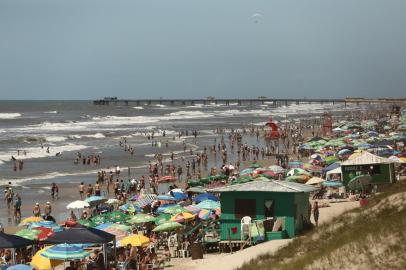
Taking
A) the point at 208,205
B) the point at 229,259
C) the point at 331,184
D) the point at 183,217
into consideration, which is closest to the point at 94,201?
the point at 208,205

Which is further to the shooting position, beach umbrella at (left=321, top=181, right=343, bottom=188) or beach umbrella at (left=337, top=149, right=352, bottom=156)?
beach umbrella at (left=337, top=149, right=352, bottom=156)

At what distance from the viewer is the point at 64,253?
506 inches

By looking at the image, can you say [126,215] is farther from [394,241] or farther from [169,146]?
[169,146]

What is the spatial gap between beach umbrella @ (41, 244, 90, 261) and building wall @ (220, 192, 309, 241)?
4.58m

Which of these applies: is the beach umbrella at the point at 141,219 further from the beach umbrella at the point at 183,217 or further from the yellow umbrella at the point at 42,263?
the yellow umbrella at the point at 42,263

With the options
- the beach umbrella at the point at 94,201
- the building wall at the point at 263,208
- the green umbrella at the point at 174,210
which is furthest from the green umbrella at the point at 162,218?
the beach umbrella at the point at 94,201

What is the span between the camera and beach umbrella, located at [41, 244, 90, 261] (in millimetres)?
12797

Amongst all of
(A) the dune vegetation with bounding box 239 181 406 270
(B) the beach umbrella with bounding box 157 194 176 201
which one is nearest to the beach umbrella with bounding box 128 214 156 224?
(B) the beach umbrella with bounding box 157 194 176 201

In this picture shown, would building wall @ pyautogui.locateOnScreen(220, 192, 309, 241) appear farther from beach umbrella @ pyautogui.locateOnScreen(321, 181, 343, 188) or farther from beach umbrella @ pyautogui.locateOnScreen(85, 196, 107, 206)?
beach umbrella @ pyautogui.locateOnScreen(85, 196, 107, 206)

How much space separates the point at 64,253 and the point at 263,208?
5796mm

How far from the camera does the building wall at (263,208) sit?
16125 millimetres

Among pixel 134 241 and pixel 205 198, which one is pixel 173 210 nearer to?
pixel 205 198

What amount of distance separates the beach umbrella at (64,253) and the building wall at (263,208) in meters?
4.58

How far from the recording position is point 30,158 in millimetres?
46250
